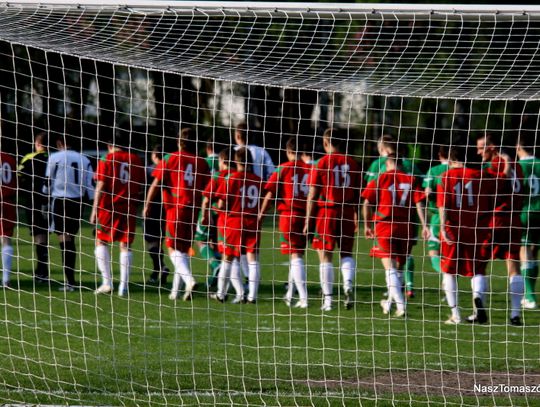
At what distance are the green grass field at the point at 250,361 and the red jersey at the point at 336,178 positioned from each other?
1268 mm

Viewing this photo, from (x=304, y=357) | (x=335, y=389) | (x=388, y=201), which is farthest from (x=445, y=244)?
(x=335, y=389)

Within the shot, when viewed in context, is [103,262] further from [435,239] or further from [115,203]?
[435,239]

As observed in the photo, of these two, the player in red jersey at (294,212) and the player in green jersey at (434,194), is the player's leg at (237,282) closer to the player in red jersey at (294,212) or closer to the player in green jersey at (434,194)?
the player in red jersey at (294,212)

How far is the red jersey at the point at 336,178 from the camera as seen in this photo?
1024 centimetres

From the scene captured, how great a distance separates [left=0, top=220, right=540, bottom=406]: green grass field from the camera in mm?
6922

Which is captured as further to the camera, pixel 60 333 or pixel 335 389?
pixel 60 333

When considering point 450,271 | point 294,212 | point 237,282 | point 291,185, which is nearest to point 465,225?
point 450,271

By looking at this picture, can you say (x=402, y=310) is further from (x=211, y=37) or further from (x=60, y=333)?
(x=211, y=37)

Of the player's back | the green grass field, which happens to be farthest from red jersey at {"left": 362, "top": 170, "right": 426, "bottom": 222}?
the player's back

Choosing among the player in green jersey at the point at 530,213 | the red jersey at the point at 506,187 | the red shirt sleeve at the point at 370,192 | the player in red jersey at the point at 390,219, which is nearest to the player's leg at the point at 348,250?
the player in red jersey at the point at 390,219

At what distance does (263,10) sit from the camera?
635 cm

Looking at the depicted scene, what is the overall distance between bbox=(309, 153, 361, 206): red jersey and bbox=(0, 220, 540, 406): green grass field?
1.27 meters

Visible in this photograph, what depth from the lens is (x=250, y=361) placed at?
26.6 ft

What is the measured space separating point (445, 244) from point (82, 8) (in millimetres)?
5079
